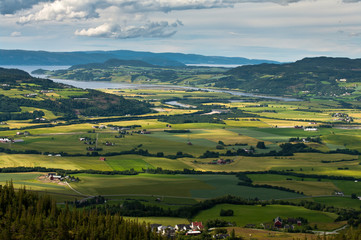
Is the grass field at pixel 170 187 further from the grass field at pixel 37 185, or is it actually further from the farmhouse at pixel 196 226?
the farmhouse at pixel 196 226

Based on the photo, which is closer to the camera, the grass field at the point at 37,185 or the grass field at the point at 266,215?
the grass field at the point at 266,215

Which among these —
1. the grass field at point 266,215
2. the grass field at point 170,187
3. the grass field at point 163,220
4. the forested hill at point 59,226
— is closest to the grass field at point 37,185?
the grass field at point 170,187

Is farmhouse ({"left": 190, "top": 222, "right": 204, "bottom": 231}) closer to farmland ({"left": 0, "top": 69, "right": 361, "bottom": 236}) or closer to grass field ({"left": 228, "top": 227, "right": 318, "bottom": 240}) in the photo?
farmland ({"left": 0, "top": 69, "right": 361, "bottom": 236})

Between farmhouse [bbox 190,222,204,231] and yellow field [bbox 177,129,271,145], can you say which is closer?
farmhouse [bbox 190,222,204,231]

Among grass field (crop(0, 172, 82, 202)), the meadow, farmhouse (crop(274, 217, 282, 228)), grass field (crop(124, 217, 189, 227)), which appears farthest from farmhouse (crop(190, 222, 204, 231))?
grass field (crop(0, 172, 82, 202))

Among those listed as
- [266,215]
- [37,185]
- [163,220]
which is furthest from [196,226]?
[37,185]

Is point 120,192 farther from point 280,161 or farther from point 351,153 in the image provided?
point 351,153

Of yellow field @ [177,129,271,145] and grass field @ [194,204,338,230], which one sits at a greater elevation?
yellow field @ [177,129,271,145]

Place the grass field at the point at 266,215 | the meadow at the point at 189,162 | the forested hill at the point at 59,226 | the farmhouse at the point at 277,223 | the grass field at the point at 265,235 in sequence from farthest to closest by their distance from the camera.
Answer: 1. the meadow at the point at 189,162
2. the grass field at the point at 266,215
3. the farmhouse at the point at 277,223
4. the grass field at the point at 265,235
5. the forested hill at the point at 59,226
